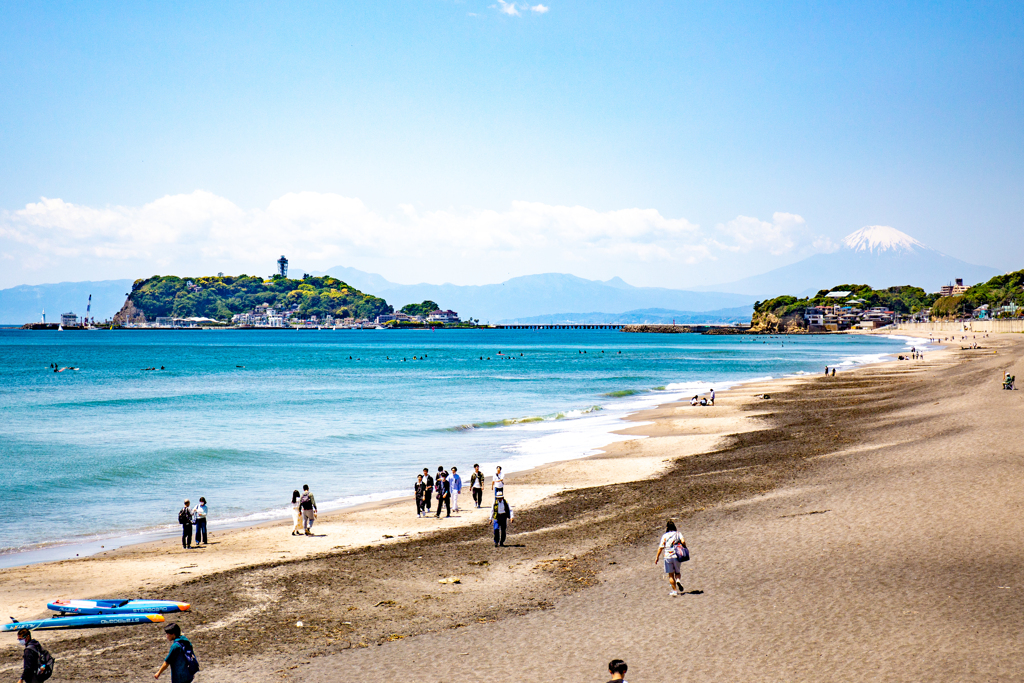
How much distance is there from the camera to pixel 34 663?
9836 millimetres

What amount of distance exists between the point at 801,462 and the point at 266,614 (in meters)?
19.4

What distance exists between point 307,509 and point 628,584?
32.8ft

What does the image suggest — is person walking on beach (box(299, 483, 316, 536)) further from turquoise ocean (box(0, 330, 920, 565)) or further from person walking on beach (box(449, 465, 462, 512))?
person walking on beach (box(449, 465, 462, 512))

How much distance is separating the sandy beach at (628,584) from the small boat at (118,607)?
487 millimetres

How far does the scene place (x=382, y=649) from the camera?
40.2 ft

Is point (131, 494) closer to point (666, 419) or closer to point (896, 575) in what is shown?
point (896, 575)

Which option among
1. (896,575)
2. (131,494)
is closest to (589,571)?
(896,575)

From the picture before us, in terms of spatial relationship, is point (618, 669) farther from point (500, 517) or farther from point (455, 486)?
point (455, 486)

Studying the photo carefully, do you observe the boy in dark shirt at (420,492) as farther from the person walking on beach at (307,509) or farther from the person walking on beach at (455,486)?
the person walking on beach at (307,509)

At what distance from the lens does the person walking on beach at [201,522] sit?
19.8 m

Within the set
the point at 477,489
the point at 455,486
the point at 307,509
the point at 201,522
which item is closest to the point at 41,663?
the point at 201,522

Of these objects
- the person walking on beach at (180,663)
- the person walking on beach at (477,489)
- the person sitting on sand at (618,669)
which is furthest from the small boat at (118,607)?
the person walking on beach at (477,489)

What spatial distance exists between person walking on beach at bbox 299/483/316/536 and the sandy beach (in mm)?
650

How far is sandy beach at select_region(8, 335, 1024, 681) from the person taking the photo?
447 inches
